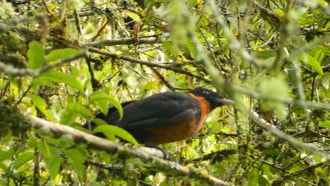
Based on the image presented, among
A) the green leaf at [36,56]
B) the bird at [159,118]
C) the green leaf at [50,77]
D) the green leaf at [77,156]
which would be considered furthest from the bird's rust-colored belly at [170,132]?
the green leaf at [36,56]

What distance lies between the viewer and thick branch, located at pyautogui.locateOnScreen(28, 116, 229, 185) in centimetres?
245

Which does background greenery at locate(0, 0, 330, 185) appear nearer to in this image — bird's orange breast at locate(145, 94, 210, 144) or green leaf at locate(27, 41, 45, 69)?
bird's orange breast at locate(145, 94, 210, 144)

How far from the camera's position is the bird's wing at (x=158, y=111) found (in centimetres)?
371

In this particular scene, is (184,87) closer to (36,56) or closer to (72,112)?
(72,112)

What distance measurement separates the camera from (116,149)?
8.73 feet

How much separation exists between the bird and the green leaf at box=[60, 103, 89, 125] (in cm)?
79

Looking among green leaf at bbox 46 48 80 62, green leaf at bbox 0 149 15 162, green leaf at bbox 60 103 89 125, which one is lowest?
green leaf at bbox 0 149 15 162

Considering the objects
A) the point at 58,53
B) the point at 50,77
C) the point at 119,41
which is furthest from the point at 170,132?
the point at 50,77

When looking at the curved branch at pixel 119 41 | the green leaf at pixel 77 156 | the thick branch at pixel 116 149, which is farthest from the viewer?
the curved branch at pixel 119 41

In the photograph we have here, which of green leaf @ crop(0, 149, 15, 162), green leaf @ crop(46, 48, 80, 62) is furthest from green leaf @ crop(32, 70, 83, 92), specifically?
green leaf @ crop(0, 149, 15, 162)

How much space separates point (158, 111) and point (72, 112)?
1045 millimetres

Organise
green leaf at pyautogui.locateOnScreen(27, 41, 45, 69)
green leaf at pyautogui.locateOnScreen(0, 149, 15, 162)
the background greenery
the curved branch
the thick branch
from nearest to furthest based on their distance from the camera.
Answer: green leaf at pyautogui.locateOnScreen(27, 41, 45, 69) < the thick branch < the background greenery < green leaf at pyautogui.locateOnScreen(0, 149, 15, 162) < the curved branch

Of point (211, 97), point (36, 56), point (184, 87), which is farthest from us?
point (184, 87)

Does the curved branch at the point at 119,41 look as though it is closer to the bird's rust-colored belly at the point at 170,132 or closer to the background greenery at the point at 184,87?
the background greenery at the point at 184,87
